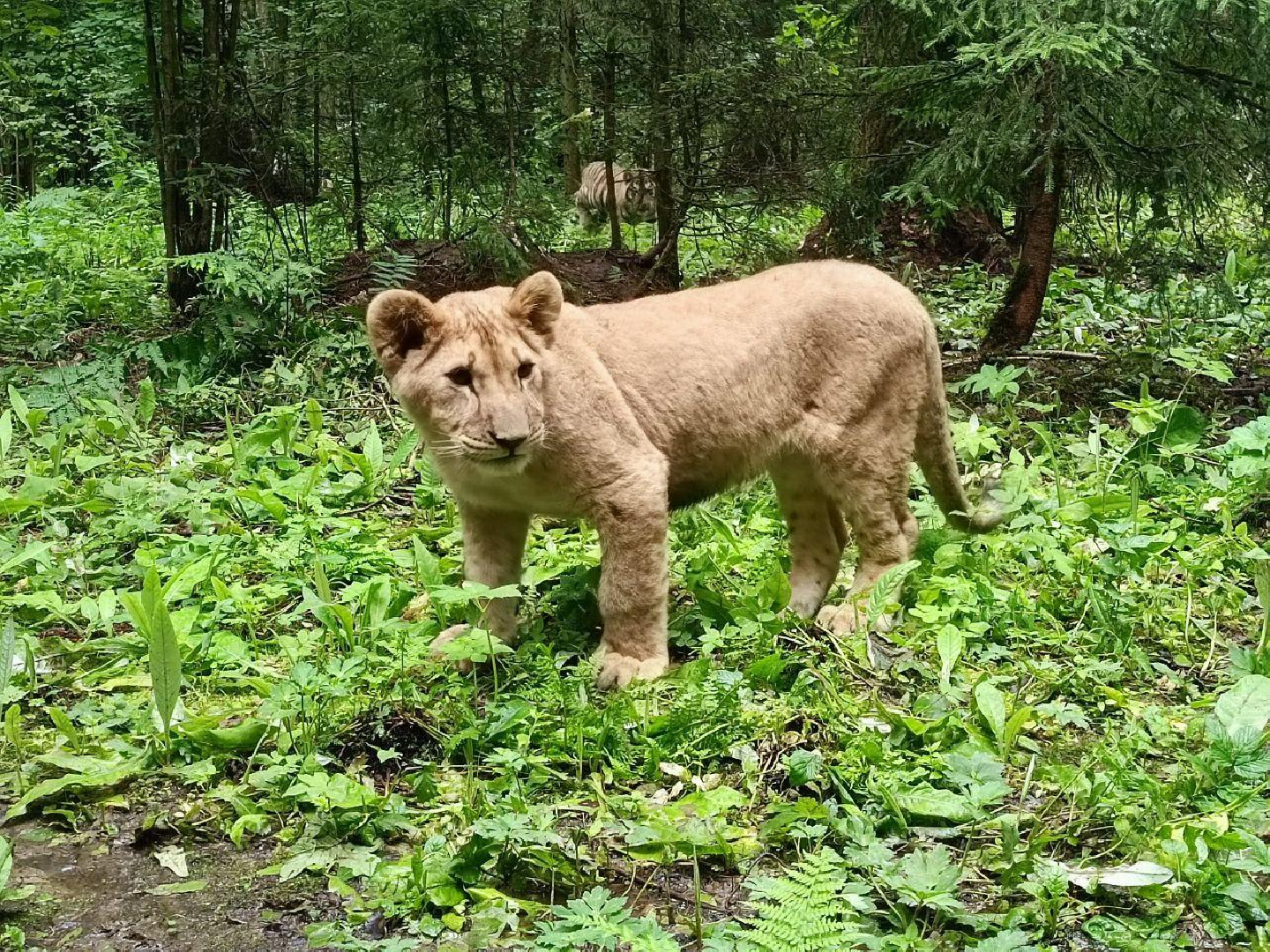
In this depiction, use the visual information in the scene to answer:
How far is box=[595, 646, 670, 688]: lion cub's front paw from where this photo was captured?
16.1 ft

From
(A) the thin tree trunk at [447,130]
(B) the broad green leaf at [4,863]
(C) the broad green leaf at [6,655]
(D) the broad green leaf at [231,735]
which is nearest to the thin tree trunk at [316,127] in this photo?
(A) the thin tree trunk at [447,130]

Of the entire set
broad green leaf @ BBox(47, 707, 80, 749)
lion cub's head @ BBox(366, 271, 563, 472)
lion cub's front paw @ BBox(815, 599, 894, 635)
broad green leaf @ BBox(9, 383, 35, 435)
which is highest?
lion cub's head @ BBox(366, 271, 563, 472)

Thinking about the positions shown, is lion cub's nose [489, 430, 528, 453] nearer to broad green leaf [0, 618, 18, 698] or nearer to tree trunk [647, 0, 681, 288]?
broad green leaf [0, 618, 18, 698]

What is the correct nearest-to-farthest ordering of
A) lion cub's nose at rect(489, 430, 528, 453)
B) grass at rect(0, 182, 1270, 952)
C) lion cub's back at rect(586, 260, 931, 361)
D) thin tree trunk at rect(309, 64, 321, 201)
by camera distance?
grass at rect(0, 182, 1270, 952)
lion cub's nose at rect(489, 430, 528, 453)
lion cub's back at rect(586, 260, 931, 361)
thin tree trunk at rect(309, 64, 321, 201)

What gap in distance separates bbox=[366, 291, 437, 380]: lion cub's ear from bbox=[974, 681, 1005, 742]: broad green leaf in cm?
261

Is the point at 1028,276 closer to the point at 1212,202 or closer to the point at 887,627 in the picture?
the point at 1212,202

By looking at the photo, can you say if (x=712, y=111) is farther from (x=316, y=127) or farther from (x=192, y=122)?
(x=192, y=122)

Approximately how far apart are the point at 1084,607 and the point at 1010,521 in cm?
101

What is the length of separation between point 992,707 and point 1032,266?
5112 millimetres

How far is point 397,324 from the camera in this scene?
15.6ft

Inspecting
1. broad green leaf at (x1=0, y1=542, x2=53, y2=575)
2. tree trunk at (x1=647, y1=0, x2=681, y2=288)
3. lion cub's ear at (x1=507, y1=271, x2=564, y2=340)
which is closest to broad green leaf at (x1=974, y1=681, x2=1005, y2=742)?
lion cub's ear at (x1=507, y1=271, x2=564, y2=340)

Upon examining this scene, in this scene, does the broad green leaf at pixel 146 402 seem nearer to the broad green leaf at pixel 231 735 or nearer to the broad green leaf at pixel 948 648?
the broad green leaf at pixel 231 735

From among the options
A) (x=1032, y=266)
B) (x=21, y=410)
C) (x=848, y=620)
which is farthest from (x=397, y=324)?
(x=1032, y=266)

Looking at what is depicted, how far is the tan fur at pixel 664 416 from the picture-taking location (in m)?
4.78
